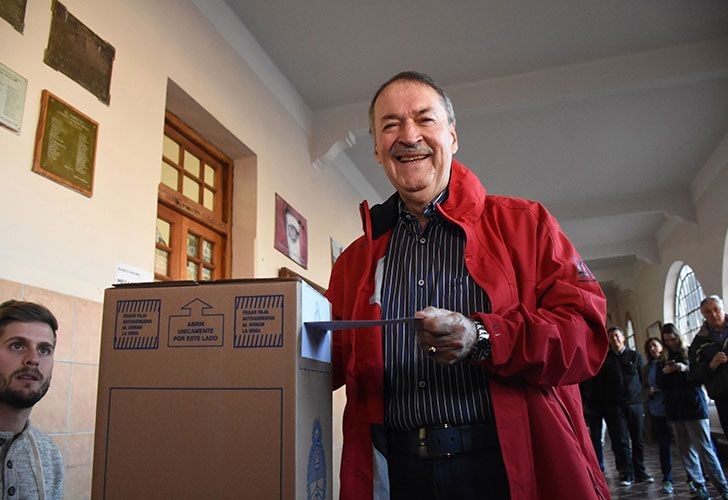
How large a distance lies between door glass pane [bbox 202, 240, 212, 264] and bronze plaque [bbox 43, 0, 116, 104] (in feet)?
4.03

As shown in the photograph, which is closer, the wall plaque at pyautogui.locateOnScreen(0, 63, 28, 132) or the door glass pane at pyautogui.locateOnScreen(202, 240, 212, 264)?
the wall plaque at pyautogui.locateOnScreen(0, 63, 28, 132)

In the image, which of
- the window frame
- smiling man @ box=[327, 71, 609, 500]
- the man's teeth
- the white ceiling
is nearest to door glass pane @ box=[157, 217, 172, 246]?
the window frame

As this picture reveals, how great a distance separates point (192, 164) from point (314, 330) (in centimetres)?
284

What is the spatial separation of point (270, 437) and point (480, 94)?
14.3 ft

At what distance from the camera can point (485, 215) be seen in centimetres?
125

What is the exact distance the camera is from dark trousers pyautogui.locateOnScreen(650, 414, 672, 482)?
4934 mm

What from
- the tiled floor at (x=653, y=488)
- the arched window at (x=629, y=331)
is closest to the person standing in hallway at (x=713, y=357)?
the tiled floor at (x=653, y=488)

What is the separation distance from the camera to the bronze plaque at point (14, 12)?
1.97m

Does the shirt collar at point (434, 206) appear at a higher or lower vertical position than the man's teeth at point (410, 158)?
lower

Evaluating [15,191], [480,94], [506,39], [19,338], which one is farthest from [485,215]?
[480,94]

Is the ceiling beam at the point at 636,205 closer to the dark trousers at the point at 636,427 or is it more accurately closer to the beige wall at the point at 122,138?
the dark trousers at the point at 636,427

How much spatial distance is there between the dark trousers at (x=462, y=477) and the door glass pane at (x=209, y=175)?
2.97 meters

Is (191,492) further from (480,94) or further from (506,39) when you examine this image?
(480,94)

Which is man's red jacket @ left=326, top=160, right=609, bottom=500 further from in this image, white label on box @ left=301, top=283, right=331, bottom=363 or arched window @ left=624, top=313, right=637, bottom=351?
arched window @ left=624, top=313, right=637, bottom=351
